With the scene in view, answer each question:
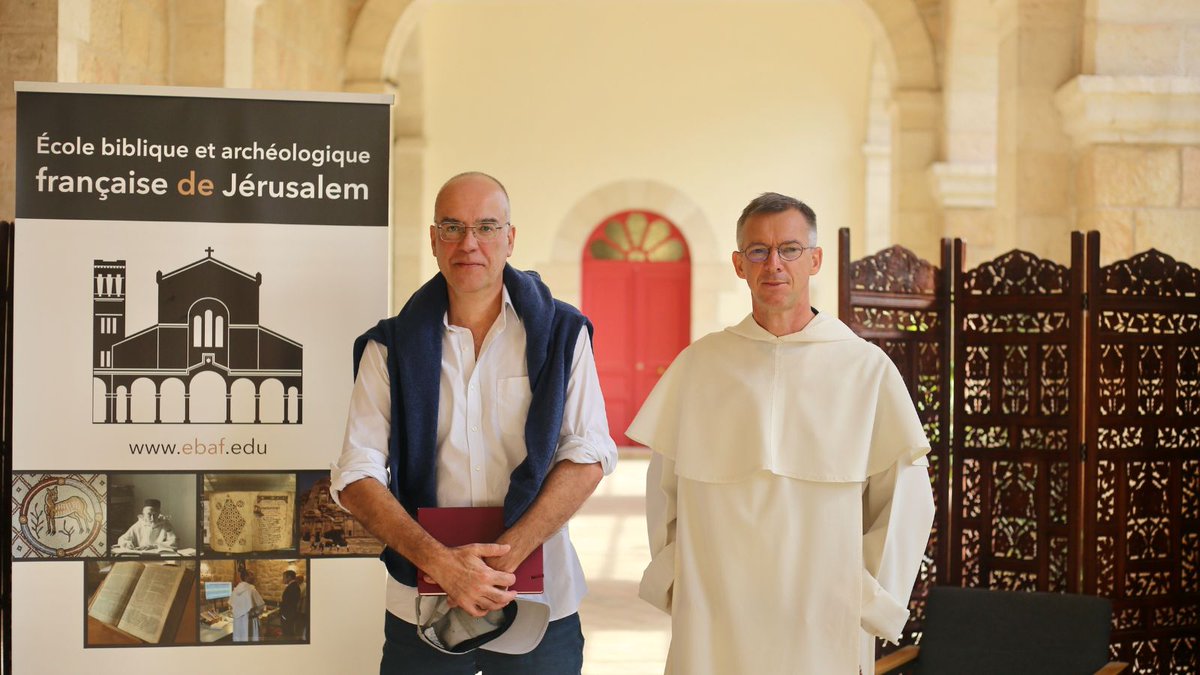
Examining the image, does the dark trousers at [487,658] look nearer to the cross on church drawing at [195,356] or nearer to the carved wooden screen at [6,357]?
the cross on church drawing at [195,356]

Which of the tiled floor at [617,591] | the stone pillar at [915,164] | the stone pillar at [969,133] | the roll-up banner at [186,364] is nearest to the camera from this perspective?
the roll-up banner at [186,364]

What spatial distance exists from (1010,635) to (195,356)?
2.51 m

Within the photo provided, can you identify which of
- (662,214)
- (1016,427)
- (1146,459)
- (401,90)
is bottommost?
(1146,459)

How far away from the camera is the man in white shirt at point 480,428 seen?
241cm

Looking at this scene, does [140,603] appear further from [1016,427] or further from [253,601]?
[1016,427]

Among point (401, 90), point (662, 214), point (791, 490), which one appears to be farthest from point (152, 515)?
point (662, 214)

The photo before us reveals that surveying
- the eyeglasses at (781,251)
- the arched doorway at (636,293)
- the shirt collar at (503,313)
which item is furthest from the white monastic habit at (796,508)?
the arched doorway at (636,293)

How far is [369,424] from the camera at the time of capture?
248 centimetres

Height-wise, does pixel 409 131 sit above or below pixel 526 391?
above

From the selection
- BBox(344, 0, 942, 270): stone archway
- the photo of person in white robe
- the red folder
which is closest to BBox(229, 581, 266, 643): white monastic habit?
the photo of person in white robe

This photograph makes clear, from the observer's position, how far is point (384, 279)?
3252 mm

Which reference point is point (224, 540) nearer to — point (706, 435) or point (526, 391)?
point (526, 391)

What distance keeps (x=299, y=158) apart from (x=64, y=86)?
633 millimetres

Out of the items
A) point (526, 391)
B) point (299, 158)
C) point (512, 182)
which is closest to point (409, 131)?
point (512, 182)
